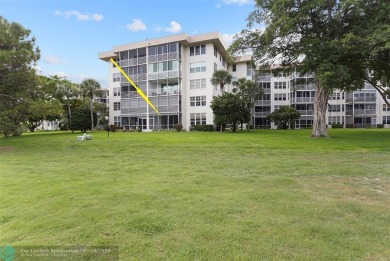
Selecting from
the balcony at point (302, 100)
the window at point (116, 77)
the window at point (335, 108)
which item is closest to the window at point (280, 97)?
the balcony at point (302, 100)

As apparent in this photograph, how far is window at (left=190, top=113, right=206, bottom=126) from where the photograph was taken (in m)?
39.3

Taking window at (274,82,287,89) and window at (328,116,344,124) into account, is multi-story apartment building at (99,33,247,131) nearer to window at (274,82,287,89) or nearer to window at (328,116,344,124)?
window at (274,82,287,89)

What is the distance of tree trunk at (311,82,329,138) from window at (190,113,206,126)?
1747 centimetres

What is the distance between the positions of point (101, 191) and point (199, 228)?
120 inches

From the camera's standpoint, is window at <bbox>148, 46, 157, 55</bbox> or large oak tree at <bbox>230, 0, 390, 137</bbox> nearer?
large oak tree at <bbox>230, 0, 390, 137</bbox>

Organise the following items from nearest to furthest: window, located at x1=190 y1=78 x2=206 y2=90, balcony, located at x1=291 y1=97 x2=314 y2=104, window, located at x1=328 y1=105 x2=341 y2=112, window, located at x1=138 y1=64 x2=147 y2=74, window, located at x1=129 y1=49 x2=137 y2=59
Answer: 1. window, located at x1=190 y1=78 x2=206 y2=90
2. window, located at x1=138 y1=64 x2=147 y2=74
3. window, located at x1=129 y1=49 x2=137 y2=59
4. balcony, located at x1=291 y1=97 x2=314 y2=104
5. window, located at x1=328 y1=105 x2=341 y2=112

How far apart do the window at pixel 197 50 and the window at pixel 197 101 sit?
668 cm

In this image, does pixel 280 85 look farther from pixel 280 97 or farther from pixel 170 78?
pixel 170 78

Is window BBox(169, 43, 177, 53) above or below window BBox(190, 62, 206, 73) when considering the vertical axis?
above

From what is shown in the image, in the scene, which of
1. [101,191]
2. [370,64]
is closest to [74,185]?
[101,191]

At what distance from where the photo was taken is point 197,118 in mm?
39656

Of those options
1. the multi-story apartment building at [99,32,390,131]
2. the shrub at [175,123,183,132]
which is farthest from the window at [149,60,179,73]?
the shrub at [175,123,183,132]

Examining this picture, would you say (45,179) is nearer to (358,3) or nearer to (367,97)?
(358,3)

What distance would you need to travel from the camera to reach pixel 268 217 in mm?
4281
